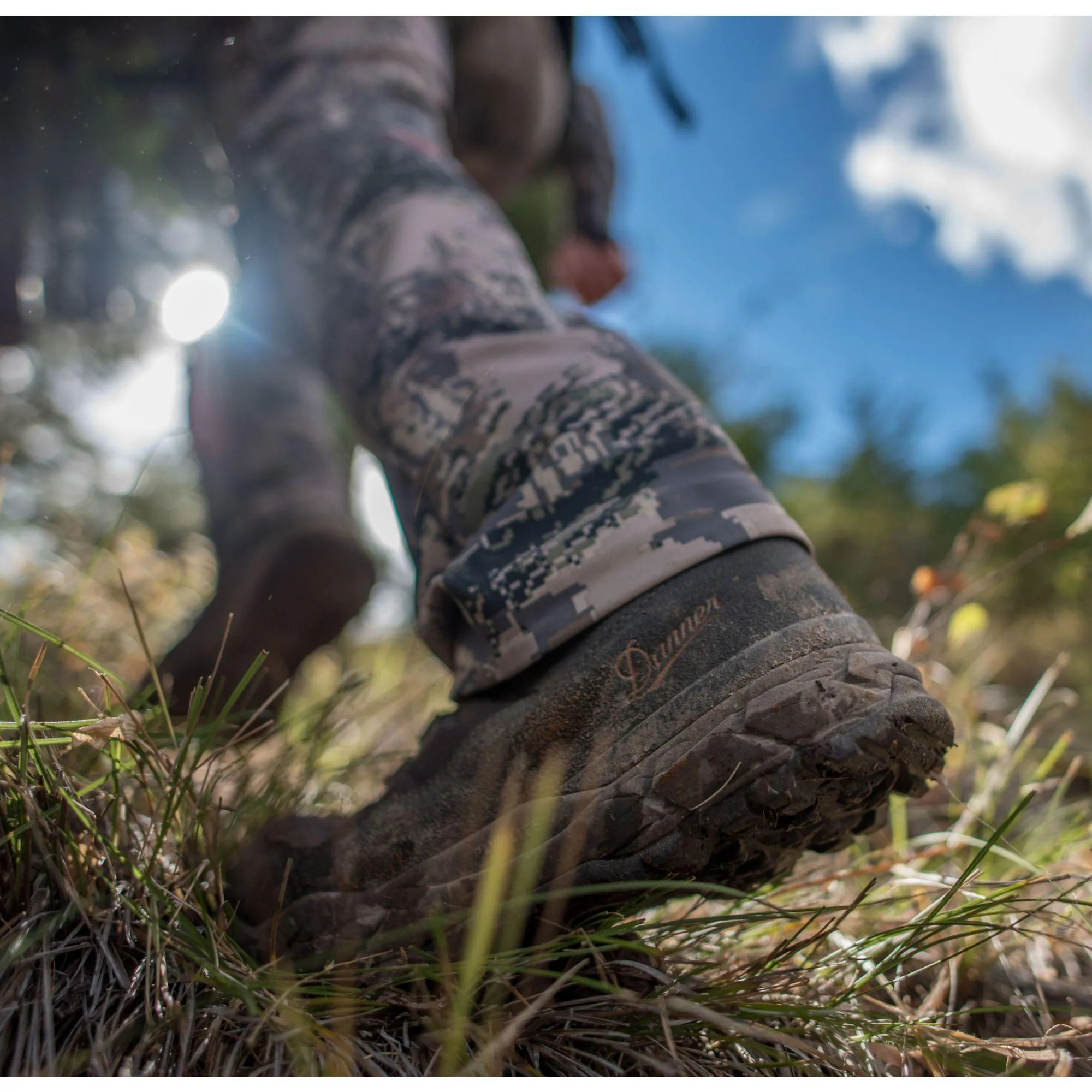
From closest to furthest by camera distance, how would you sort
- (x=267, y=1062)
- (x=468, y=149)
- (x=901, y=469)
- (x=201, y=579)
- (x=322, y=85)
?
(x=267, y=1062) < (x=322, y=85) < (x=468, y=149) < (x=201, y=579) < (x=901, y=469)

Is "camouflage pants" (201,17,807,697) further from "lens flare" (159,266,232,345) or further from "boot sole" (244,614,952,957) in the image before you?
"lens flare" (159,266,232,345)

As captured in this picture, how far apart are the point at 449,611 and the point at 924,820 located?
33.1 inches

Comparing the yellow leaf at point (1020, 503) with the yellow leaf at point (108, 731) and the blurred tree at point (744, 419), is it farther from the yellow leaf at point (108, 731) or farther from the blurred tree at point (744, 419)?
the blurred tree at point (744, 419)

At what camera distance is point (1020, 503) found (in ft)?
3.39

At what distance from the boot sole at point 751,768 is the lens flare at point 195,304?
39.3 inches

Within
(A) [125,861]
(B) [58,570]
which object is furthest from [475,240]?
(B) [58,570]

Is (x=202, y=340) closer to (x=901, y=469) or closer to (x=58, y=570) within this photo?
(x=58, y=570)

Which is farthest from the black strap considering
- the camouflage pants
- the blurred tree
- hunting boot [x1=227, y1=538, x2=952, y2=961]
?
the blurred tree

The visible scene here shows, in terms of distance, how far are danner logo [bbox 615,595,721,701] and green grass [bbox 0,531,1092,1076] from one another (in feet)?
0.39

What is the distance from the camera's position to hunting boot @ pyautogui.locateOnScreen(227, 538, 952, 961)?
50 cm

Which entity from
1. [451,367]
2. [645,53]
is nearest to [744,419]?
[645,53]

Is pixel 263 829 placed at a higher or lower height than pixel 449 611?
lower

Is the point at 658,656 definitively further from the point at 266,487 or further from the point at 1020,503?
the point at 266,487

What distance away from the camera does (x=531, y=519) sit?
2.06 feet
